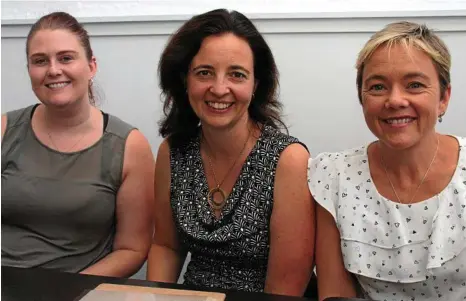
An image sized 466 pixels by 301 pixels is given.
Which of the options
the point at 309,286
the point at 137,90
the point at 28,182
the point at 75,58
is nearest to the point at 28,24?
the point at 137,90

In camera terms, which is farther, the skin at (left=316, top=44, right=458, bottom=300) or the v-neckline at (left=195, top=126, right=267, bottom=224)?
the v-neckline at (left=195, top=126, right=267, bottom=224)

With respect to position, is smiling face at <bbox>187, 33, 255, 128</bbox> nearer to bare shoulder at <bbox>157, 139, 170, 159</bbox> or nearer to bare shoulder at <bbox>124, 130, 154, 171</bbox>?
bare shoulder at <bbox>157, 139, 170, 159</bbox>

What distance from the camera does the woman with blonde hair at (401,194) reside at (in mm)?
1022

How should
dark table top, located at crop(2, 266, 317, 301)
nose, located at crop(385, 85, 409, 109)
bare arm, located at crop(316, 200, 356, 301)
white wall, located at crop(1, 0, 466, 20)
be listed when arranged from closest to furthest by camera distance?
1. dark table top, located at crop(2, 266, 317, 301)
2. nose, located at crop(385, 85, 409, 109)
3. bare arm, located at crop(316, 200, 356, 301)
4. white wall, located at crop(1, 0, 466, 20)

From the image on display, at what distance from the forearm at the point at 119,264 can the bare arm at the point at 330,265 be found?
1.76 feet

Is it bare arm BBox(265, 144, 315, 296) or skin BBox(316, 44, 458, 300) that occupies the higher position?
skin BBox(316, 44, 458, 300)

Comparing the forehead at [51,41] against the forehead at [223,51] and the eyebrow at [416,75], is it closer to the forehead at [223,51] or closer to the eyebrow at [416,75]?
the forehead at [223,51]

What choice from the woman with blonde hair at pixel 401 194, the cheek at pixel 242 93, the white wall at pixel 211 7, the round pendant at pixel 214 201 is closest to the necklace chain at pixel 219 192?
the round pendant at pixel 214 201

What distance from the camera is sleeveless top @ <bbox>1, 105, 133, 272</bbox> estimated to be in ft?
4.52

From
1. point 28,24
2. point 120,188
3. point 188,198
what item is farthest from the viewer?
point 28,24

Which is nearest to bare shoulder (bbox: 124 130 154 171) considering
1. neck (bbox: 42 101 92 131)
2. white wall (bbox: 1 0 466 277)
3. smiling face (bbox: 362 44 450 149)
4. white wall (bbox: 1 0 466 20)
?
neck (bbox: 42 101 92 131)

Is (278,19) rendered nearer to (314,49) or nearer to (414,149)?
(314,49)

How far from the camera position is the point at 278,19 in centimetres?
174

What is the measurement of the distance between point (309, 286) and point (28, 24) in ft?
4.64
